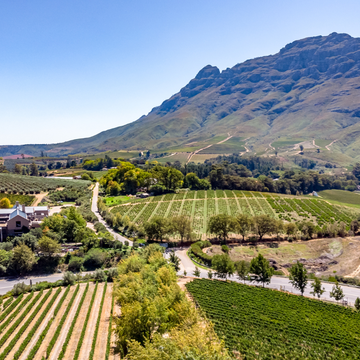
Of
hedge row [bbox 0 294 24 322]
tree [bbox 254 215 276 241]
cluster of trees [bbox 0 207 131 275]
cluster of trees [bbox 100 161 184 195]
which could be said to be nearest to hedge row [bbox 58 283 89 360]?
hedge row [bbox 0 294 24 322]

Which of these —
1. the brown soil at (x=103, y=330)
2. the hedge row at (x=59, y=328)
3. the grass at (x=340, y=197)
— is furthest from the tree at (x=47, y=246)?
the grass at (x=340, y=197)

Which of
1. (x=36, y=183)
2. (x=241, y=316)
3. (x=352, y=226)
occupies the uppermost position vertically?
(x=36, y=183)

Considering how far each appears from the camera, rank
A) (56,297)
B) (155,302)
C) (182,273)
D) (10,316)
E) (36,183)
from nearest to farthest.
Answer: (155,302), (10,316), (56,297), (182,273), (36,183)

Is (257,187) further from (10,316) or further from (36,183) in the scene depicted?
(10,316)

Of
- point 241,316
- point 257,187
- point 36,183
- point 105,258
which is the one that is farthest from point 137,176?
point 241,316

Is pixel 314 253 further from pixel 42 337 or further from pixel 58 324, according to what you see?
pixel 42 337

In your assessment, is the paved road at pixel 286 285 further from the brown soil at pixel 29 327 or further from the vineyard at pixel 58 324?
the brown soil at pixel 29 327

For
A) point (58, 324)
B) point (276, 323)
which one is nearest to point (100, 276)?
point (58, 324)
